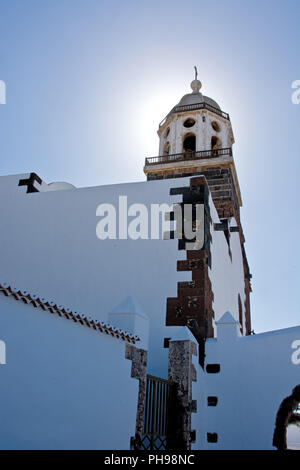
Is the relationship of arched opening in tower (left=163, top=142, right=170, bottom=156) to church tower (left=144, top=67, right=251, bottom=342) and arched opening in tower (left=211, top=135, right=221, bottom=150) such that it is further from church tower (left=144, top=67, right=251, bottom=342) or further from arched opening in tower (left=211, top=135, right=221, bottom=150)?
arched opening in tower (left=211, top=135, right=221, bottom=150)

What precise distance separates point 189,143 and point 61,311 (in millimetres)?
13471

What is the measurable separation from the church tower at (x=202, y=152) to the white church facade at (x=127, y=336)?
10.5ft

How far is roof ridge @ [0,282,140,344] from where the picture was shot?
15.0ft

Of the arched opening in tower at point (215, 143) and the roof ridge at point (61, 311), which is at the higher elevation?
the arched opening in tower at point (215, 143)

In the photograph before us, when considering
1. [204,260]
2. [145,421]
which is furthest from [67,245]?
[145,421]

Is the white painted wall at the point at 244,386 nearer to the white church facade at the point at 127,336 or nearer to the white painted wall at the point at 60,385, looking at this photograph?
the white church facade at the point at 127,336

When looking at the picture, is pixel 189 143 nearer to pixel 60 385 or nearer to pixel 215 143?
pixel 215 143

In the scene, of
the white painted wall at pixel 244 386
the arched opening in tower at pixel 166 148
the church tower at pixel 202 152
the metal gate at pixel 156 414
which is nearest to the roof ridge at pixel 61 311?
the metal gate at pixel 156 414

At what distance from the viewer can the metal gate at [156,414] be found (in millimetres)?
6645

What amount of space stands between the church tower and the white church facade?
Result: 10.5ft

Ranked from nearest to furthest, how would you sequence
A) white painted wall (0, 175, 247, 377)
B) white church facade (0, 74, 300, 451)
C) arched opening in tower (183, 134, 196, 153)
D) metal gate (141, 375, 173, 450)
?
white church facade (0, 74, 300, 451) < metal gate (141, 375, 173, 450) < white painted wall (0, 175, 247, 377) < arched opening in tower (183, 134, 196, 153)

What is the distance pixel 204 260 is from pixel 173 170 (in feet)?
26.7

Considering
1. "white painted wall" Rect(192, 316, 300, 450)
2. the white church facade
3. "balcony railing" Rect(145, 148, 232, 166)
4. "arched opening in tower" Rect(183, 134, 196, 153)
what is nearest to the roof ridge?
the white church facade

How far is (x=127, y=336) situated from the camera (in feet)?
21.0
